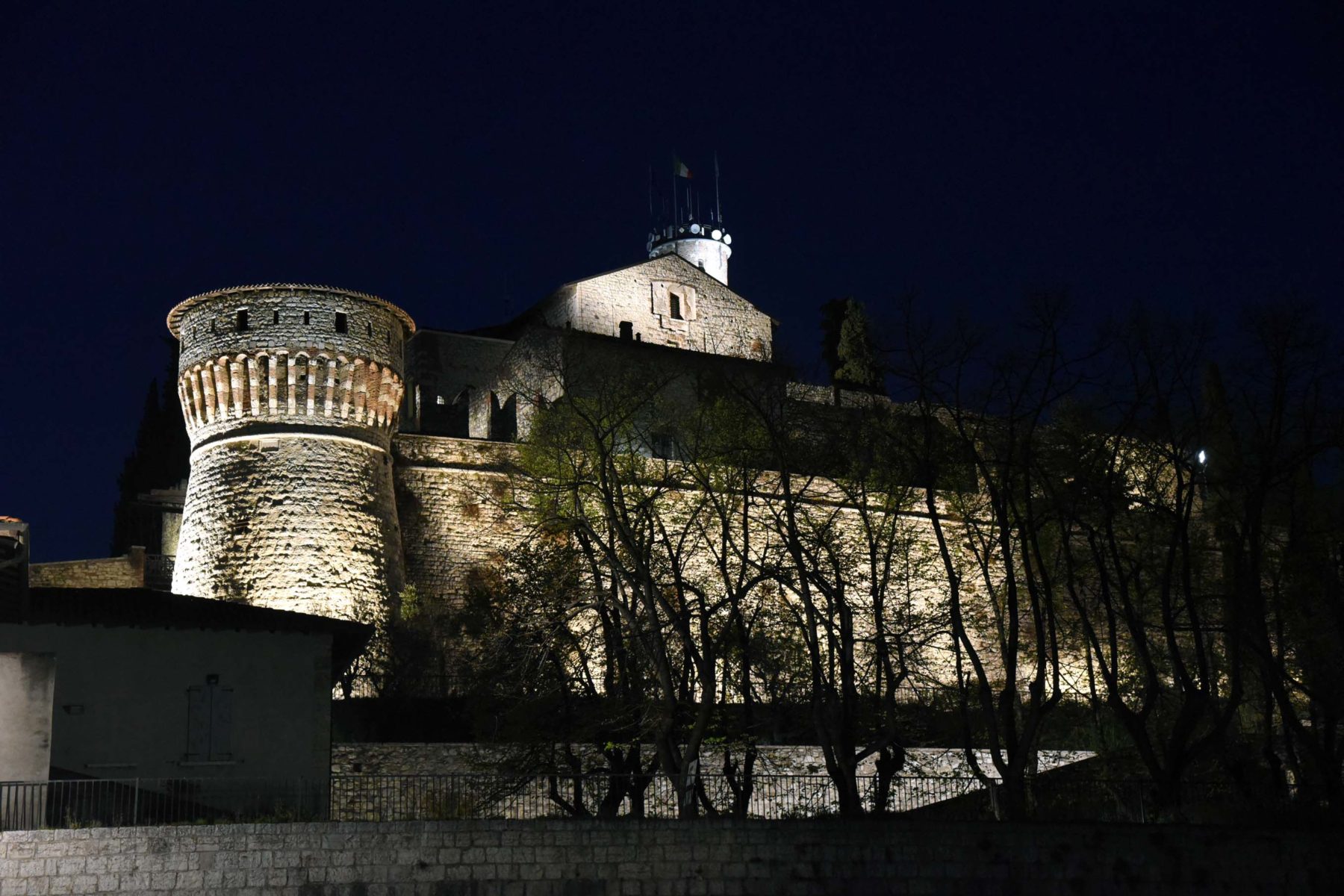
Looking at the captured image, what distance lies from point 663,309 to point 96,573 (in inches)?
911

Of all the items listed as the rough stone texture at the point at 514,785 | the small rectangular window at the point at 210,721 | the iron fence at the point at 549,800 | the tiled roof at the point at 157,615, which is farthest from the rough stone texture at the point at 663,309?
the small rectangular window at the point at 210,721

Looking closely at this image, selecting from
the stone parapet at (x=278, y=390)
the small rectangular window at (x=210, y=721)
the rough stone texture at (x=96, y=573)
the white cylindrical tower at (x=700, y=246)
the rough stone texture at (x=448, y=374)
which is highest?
the white cylindrical tower at (x=700, y=246)

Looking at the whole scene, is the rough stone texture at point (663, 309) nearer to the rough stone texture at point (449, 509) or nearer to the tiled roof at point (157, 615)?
the rough stone texture at point (449, 509)

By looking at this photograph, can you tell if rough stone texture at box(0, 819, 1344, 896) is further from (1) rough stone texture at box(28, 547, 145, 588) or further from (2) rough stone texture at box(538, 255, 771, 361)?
(2) rough stone texture at box(538, 255, 771, 361)

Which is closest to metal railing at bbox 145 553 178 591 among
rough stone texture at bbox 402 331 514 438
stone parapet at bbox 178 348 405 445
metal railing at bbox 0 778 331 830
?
stone parapet at bbox 178 348 405 445

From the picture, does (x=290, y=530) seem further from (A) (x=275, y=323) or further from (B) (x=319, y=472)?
(A) (x=275, y=323)

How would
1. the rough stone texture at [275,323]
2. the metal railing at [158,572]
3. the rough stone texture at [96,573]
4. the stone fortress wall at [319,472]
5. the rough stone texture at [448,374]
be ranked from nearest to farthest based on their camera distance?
the stone fortress wall at [319,472]
the rough stone texture at [275,323]
the rough stone texture at [96,573]
the metal railing at [158,572]
the rough stone texture at [448,374]

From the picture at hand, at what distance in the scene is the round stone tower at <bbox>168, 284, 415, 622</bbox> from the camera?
3447 centimetres

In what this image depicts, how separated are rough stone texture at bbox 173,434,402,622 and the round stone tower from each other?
0.03m

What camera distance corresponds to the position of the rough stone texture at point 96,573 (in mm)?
36969

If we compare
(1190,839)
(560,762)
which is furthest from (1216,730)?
(560,762)

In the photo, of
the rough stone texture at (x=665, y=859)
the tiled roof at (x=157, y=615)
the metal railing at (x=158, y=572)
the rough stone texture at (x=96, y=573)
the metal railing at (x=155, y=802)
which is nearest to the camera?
the rough stone texture at (x=665, y=859)

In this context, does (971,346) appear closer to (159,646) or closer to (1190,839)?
(1190,839)

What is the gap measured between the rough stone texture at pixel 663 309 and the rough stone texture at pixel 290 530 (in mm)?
17445
